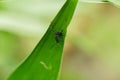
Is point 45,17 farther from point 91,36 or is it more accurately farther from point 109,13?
point 109,13

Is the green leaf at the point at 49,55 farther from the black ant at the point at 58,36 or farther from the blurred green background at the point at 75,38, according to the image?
the blurred green background at the point at 75,38

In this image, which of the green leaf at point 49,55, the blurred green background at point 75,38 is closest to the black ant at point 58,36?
the green leaf at point 49,55

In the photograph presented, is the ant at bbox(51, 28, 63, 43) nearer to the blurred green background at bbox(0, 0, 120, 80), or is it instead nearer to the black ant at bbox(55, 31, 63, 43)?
the black ant at bbox(55, 31, 63, 43)

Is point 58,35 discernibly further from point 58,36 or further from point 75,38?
point 75,38

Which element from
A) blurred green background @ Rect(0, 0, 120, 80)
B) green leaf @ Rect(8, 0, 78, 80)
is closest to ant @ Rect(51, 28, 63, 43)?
green leaf @ Rect(8, 0, 78, 80)

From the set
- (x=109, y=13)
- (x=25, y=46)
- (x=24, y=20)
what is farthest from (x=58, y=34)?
(x=109, y=13)
